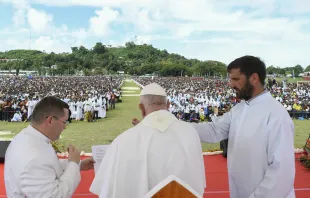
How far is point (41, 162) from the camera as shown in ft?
6.18

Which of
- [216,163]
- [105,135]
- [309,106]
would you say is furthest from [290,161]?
[309,106]

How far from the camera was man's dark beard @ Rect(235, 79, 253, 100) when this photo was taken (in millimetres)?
2469

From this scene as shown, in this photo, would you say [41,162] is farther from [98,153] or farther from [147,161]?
[98,153]

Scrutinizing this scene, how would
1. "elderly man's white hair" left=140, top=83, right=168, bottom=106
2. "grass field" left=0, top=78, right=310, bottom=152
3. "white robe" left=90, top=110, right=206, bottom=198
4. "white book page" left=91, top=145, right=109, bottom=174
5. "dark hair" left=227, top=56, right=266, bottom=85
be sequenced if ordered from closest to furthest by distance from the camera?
"white robe" left=90, top=110, right=206, bottom=198 < "elderly man's white hair" left=140, top=83, right=168, bottom=106 < "dark hair" left=227, top=56, right=266, bottom=85 < "white book page" left=91, top=145, right=109, bottom=174 < "grass field" left=0, top=78, right=310, bottom=152

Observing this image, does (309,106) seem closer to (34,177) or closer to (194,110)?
(194,110)

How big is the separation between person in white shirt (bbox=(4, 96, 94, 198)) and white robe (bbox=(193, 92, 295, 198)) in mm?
1158

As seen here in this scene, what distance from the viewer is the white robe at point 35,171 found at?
1850 mm

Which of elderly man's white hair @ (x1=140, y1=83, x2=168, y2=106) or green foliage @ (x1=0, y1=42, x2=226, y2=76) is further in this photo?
green foliage @ (x1=0, y1=42, x2=226, y2=76)

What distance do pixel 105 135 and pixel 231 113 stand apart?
→ 9.26 meters

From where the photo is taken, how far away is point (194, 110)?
1636cm

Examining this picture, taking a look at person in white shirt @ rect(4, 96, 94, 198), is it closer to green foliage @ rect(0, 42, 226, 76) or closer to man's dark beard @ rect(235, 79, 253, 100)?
man's dark beard @ rect(235, 79, 253, 100)

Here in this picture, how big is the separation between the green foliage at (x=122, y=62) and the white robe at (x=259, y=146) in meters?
30.9

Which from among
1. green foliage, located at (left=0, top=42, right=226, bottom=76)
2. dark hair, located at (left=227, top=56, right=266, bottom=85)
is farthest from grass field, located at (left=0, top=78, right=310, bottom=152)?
green foliage, located at (left=0, top=42, right=226, bottom=76)

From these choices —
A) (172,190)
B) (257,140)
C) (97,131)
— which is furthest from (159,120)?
(97,131)
